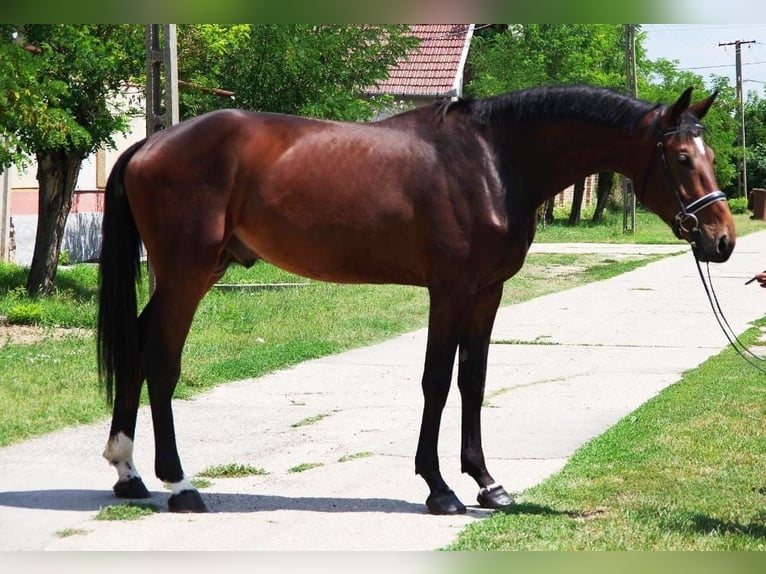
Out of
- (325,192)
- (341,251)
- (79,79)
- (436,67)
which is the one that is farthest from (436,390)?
(436,67)

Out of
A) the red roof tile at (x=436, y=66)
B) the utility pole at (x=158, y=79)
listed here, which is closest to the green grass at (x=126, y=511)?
the utility pole at (x=158, y=79)

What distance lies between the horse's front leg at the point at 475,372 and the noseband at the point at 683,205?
1.05 metres

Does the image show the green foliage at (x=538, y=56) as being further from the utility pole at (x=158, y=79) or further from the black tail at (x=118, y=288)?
the black tail at (x=118, y=288)

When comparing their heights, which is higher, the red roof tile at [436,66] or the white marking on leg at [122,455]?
the red roof tile at [436,66]

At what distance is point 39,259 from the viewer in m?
15.2

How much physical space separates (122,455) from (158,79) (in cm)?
534

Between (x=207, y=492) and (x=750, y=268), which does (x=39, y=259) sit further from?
(x=750, y=268)

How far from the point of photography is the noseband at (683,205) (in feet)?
18.9

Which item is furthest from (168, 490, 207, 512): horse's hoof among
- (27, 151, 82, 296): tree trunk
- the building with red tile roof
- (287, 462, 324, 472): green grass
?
the building with red tile roof

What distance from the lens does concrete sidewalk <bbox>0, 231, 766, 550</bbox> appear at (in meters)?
5.55

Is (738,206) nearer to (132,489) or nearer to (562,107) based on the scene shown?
(562,107)

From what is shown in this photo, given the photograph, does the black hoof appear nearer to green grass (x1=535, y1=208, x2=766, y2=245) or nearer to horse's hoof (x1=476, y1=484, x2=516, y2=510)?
horse's hoof (x1=476, y1=484, x2=516, y2=510)

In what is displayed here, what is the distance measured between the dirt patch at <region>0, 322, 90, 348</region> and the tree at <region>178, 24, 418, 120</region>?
557cm

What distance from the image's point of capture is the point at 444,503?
5.98m
